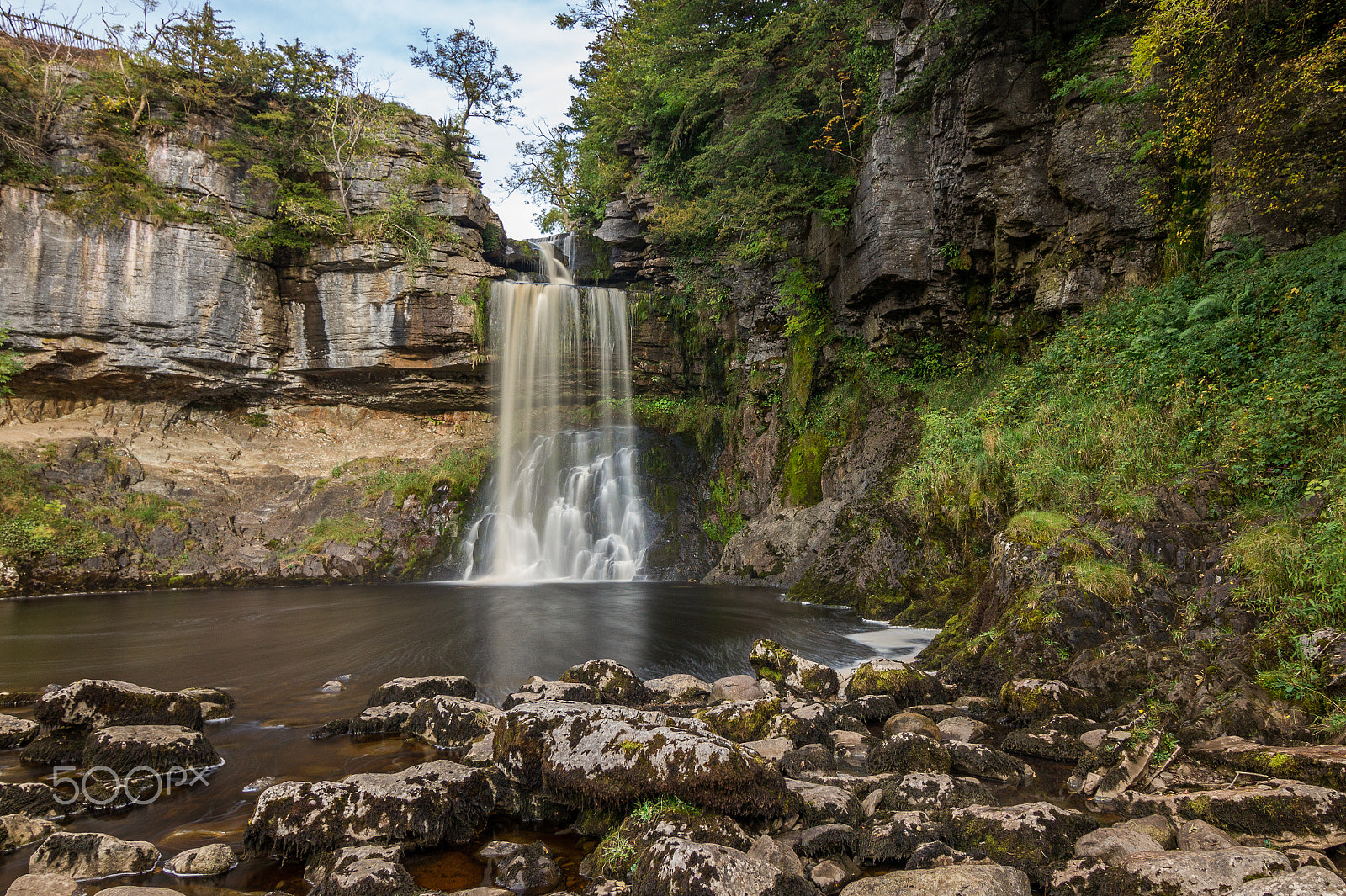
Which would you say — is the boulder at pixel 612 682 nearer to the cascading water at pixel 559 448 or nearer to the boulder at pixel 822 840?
the boulder at pixel 822 840

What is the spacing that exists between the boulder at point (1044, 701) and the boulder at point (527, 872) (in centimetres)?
406

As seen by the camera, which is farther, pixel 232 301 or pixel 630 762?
pixel 232 301

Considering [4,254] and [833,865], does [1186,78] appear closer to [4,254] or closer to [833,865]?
[833,865]

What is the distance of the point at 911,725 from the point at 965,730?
47 cm

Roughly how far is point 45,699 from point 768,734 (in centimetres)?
587

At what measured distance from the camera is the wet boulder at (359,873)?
3.00 m

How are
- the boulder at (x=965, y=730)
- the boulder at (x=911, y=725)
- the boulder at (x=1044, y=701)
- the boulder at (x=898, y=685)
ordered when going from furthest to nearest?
1. the boulder at (x=898, y=685)
2. the boulder at (x=1044, y=701)
3. the boulder at (x=965, y=730)
4. the boulder at (x=911, y=725)

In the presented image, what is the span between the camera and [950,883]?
2.86 m

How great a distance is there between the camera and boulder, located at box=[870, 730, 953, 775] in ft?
14.5

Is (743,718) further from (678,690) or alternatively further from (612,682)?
(612,682)

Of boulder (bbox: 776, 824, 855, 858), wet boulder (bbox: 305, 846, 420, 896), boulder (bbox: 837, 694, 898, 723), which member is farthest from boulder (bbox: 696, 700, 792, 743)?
wet boulder (bbox: 305, 846, 420, 896)

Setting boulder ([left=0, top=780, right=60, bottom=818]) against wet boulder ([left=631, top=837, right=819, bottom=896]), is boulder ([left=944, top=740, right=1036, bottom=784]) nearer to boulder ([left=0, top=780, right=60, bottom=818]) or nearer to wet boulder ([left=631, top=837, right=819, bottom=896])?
wet boulder ([left=631, top=837, right=819, bottom=896])

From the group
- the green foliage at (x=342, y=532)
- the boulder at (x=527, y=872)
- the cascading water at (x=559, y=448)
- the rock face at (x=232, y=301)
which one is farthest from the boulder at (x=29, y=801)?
the rock face at (x=232, y=301)

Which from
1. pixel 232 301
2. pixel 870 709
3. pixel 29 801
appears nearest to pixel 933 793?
pixel 870 709
